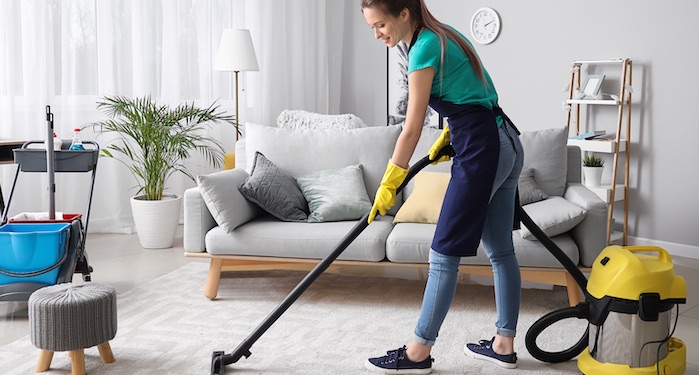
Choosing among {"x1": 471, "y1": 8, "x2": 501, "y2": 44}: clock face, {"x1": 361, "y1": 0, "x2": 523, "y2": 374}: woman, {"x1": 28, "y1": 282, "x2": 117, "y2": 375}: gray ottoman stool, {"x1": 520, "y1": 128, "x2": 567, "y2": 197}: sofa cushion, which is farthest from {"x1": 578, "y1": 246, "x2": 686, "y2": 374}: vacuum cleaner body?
{"x1": 471, "y1": 8, "x2": 501, "y2": 44}: clock face

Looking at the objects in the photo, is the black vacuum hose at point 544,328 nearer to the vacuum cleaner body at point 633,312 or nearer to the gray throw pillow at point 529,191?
the vacuum cleaner body at point 633,312

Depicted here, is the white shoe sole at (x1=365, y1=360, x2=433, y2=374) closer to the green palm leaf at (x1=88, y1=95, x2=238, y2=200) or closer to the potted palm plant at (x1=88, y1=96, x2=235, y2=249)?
the potted palm plant at (x1=88, y1=96, x2=235, y2=249)

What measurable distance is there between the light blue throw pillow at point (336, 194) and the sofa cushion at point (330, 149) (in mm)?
86

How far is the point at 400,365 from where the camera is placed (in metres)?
2.49

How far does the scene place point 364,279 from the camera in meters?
3.80

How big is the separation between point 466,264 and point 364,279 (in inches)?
31.6

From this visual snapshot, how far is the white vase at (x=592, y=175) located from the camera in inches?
183

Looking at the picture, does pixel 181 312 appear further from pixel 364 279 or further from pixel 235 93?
pixel 235 93

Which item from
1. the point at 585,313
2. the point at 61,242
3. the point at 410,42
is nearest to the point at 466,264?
the point at 585,313

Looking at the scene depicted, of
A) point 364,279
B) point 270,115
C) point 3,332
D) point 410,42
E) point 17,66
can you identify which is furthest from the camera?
point 270,115

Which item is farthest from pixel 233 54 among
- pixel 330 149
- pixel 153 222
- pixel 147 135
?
pixel 330 149

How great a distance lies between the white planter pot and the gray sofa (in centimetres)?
95

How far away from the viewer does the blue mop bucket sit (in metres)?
3.01

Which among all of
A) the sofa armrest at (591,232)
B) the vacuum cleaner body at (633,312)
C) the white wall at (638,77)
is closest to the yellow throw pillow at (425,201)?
the sofa armrest at (591,232)
